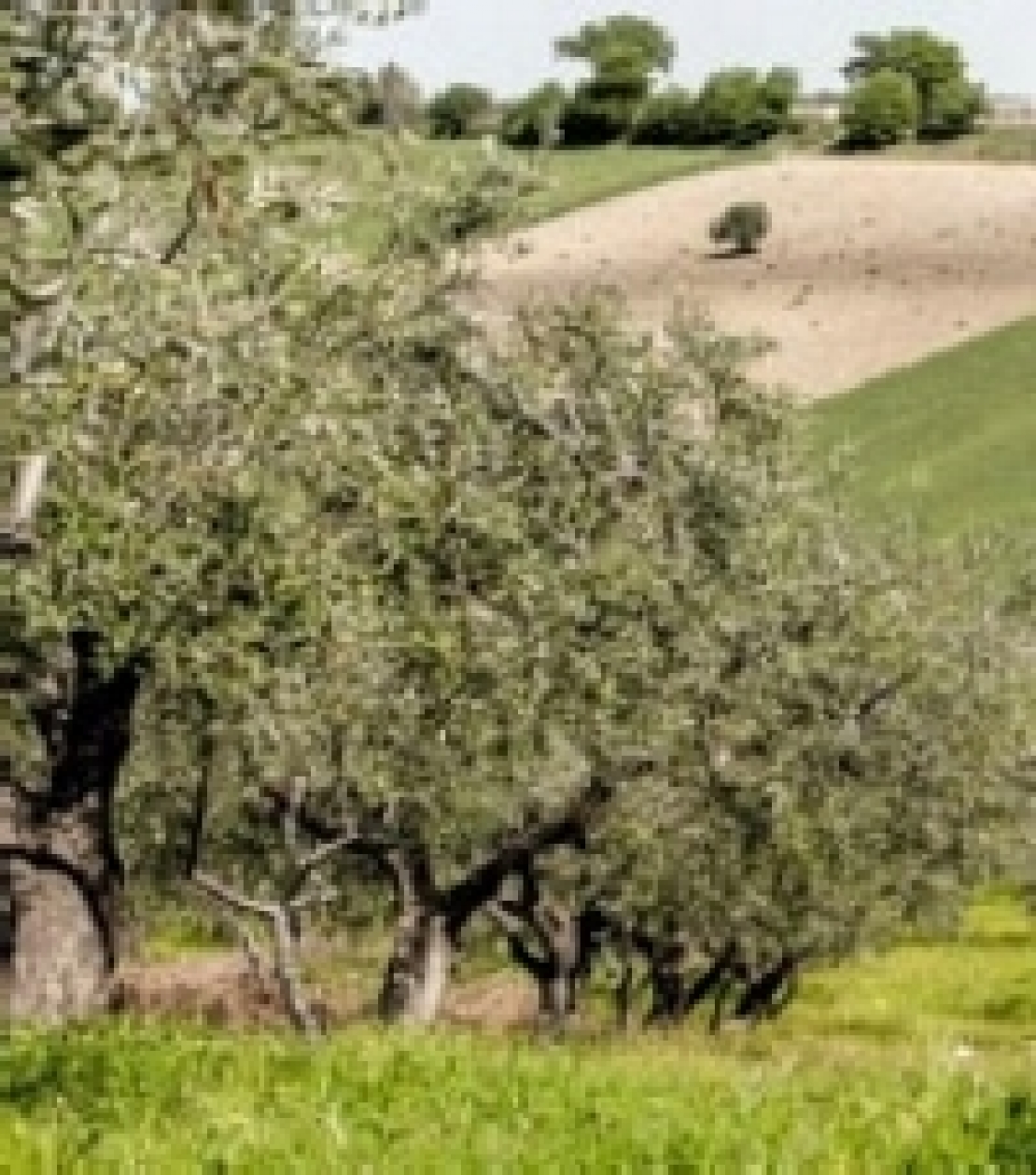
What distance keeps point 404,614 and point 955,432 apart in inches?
3913

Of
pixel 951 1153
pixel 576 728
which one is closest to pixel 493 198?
pixel 576 728

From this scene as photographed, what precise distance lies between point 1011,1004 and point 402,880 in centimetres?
2735

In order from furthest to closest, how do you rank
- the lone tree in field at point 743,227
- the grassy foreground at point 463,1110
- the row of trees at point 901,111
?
the row of trees at point 901,111
the lone tree in field at point 743,227
the grassy foreground at point 463,1110

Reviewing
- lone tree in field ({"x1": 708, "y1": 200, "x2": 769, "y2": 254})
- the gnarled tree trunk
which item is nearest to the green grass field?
the gnarled tree trunk

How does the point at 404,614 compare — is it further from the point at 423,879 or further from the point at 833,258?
the point at 833,258

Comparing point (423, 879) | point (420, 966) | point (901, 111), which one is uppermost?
point (901, 111)

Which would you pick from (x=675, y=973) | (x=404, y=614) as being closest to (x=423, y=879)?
(x=404, y=614)

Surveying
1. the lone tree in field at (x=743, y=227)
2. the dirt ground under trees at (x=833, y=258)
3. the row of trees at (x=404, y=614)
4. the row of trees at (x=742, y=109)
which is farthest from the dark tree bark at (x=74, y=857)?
the row of trees at (x=742, y=109)

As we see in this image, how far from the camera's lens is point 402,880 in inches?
1200

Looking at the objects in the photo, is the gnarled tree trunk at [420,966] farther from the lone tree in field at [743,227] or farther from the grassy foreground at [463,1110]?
the lone tree in field at [743,227]

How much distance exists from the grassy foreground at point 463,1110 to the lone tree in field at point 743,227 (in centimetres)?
13640

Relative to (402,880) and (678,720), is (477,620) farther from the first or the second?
(402,880)

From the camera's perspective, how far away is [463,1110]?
33.2ft

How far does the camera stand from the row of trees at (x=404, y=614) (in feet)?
45.5
